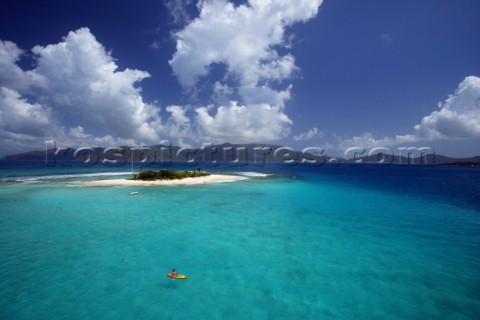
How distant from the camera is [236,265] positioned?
42.2ft

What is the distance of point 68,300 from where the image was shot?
Result: 9500mm

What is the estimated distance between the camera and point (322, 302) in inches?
381

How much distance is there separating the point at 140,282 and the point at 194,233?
7022 millimetres

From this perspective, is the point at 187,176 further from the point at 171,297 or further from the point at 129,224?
the point at 171,297

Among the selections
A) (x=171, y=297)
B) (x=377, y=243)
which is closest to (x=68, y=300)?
(x=171, y=297)

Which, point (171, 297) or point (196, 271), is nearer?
point (171, 297)

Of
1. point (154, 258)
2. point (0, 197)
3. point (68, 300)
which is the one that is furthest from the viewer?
point (0, 197)

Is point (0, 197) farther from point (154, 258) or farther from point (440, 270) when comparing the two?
point (440, 270)

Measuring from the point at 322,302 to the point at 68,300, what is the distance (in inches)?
410

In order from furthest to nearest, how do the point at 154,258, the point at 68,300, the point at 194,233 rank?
the point at 194,233
the point at 154,258
the point at 68,300

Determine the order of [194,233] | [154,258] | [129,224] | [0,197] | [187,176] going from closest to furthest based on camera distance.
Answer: [154,258] < [194,233] < [129,224] < [0,197] < [187,176]

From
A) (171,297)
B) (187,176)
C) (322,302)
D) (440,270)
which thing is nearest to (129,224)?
(171,297)

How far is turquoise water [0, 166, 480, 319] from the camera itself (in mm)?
9266

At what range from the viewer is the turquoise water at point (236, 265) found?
9.27 m
